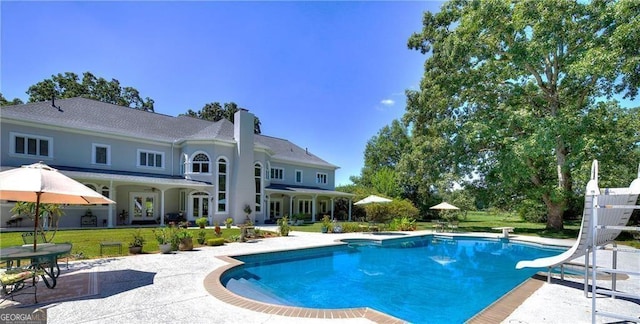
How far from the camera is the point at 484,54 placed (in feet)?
70.4

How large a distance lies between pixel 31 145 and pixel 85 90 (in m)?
27.1

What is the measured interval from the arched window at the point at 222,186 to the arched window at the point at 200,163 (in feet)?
3.17

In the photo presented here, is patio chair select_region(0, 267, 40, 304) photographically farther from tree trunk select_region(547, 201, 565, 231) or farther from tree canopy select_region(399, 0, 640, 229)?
tree trunk select_region(547, 201, 565, 231)

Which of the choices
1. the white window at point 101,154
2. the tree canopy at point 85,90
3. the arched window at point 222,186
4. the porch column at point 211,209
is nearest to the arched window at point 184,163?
the arched window at point 222,186

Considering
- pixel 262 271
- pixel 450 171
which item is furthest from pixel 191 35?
pixel 450 171

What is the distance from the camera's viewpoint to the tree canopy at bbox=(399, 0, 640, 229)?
17.8 metres

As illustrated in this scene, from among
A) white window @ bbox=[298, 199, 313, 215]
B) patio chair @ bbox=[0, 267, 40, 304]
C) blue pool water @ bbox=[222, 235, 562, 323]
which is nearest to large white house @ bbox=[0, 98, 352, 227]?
white window @ bbox=[298, 199, 313, 215]

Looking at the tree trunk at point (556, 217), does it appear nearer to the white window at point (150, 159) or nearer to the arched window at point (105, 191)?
the white window at point (150, 159)

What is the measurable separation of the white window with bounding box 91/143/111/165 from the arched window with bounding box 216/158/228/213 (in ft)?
24.2

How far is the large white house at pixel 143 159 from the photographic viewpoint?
18.8 metres

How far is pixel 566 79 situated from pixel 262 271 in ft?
73.9

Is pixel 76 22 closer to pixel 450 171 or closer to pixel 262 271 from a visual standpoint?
pixel 262 271

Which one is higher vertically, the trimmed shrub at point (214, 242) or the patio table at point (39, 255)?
the patio table at point (39, 255)

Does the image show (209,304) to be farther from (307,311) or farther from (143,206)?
(143,206)
